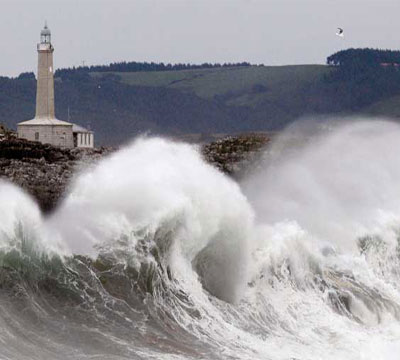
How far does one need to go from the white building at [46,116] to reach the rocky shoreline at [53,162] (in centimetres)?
471

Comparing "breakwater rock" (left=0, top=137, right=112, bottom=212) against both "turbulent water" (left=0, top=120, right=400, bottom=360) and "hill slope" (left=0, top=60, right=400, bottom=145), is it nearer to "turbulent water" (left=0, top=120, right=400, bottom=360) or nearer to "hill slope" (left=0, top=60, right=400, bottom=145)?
"turbulent water" (left=0, top=120, right=400, bottom=360)

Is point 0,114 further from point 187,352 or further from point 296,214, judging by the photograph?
point 187,352

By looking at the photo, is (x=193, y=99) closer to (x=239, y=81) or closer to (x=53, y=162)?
(x=239, y=81)

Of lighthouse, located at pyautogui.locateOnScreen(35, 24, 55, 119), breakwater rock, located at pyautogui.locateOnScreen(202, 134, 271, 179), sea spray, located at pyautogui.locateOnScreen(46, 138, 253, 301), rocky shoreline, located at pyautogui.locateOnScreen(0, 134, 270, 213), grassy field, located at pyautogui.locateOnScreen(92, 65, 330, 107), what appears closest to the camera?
sea spray, located at pyautogui.locateOnScreen(46, 138, 253, 301)

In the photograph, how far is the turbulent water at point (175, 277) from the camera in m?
20.8

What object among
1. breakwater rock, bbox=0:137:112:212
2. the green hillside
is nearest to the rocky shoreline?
breakwater rock, bbox=0:137:112:212

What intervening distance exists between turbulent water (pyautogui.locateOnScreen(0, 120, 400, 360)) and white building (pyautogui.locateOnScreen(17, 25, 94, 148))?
4617cm

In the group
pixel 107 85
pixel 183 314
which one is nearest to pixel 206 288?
pixel 183 314

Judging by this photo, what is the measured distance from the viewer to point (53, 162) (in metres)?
61.0

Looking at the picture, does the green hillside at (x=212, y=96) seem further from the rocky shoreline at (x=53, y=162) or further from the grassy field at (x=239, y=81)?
the rocky shoreline at (x=53, y=162)

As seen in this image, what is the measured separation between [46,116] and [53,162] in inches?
638

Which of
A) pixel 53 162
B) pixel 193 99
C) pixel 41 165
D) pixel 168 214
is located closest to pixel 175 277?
pixel 168 214

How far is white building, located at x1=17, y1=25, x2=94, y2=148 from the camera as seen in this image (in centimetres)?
7494

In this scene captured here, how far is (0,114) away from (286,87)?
30.8 m
